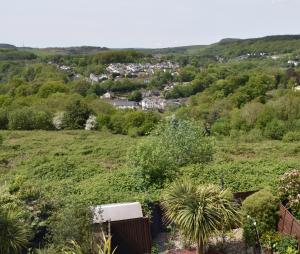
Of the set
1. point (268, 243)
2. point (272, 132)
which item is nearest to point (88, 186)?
point (268, 243)

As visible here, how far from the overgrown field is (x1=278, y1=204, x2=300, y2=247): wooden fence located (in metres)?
2.75

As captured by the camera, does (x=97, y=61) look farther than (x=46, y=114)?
Yes

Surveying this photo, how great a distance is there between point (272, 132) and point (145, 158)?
26089 millimetres

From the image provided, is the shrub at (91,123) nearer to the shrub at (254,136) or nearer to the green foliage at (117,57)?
the shrub at (254,136)

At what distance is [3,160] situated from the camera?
26672 millimetres

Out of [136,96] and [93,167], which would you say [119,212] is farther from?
[136,96]

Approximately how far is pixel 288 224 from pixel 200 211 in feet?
8.40

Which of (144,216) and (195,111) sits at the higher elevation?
(144,216)

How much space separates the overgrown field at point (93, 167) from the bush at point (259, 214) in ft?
8.37


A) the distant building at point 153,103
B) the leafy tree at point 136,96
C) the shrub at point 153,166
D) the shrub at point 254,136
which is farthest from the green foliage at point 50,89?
the shrub at point 153,166

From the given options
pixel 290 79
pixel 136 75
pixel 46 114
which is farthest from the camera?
pixel 136 75

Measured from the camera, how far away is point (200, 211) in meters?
10.3

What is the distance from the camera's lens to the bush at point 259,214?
1110 cm

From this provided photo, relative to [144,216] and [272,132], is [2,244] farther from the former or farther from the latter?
[272,132]
